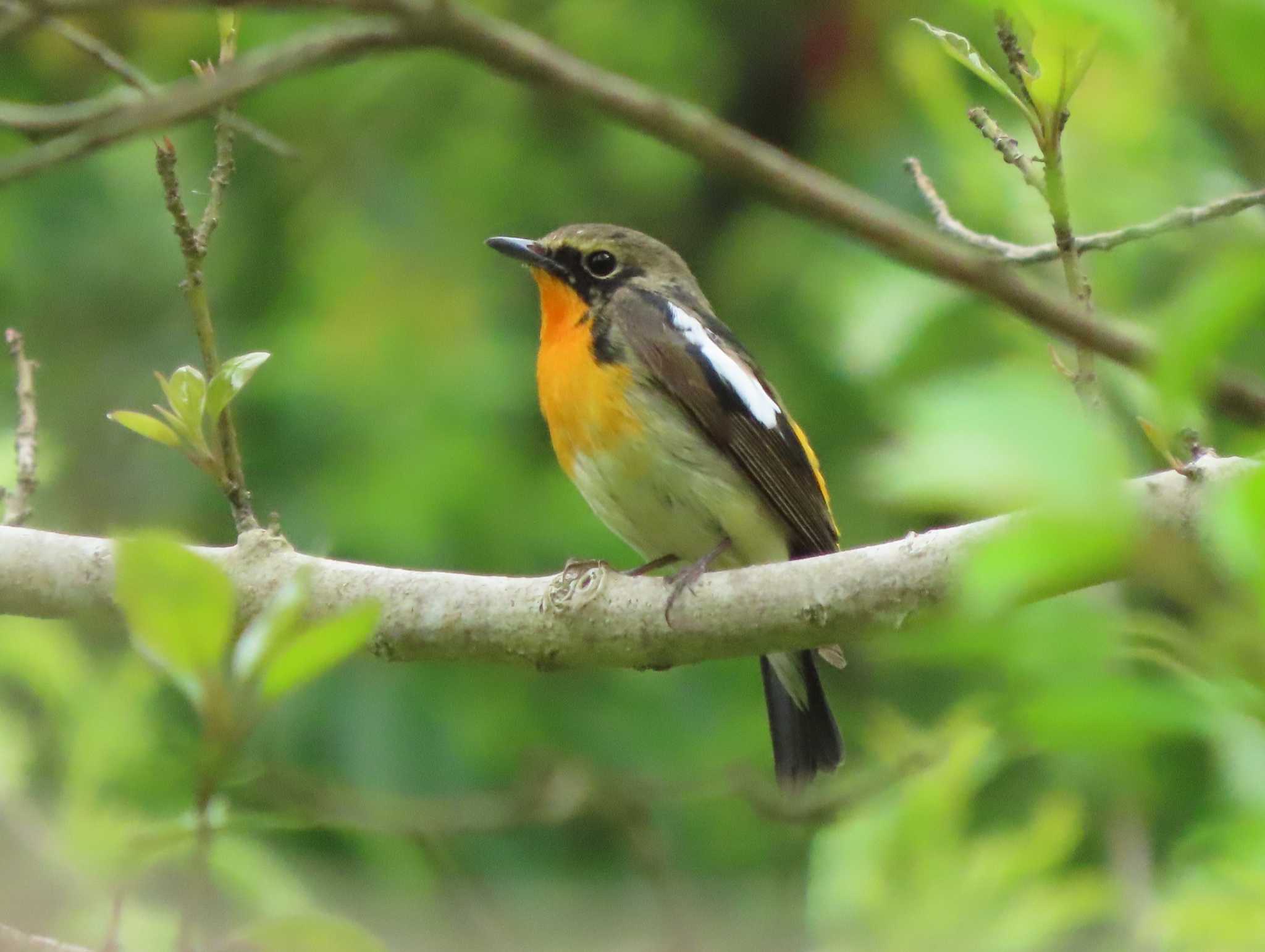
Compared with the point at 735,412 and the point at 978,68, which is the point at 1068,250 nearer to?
the point at 978,68

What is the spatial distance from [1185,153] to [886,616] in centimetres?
139

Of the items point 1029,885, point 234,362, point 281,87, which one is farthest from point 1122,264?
point 281,87

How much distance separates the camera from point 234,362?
2535mm

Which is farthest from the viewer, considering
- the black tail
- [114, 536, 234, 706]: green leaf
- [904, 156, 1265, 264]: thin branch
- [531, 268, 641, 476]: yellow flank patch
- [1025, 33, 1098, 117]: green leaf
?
the black tail

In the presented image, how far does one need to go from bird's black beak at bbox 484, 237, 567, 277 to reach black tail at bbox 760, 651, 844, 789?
4.34 feet

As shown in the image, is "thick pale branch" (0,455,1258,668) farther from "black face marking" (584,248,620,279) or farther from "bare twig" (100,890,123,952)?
"black face marking" (584,248,620,279)

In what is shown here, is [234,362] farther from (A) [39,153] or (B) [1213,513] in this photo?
(B) [1213,513]

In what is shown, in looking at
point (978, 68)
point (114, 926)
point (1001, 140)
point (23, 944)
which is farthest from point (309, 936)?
point (1001, 140)

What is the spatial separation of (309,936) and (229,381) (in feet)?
3.89

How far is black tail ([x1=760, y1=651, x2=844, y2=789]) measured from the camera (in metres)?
4.40

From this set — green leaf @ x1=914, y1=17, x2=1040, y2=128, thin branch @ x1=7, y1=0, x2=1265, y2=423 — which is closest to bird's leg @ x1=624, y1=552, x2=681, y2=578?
green leaf @ x1=914, y1=17, x2=1040, y2=128

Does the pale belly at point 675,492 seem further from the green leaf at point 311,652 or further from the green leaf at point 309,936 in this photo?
the green leaf at point 311,652

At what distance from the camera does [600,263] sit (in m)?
4.61

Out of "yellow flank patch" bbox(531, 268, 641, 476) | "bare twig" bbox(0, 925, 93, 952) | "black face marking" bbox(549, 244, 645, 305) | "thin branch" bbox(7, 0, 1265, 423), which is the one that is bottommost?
"bare twig" bbox(0, 925, 93, 952)
